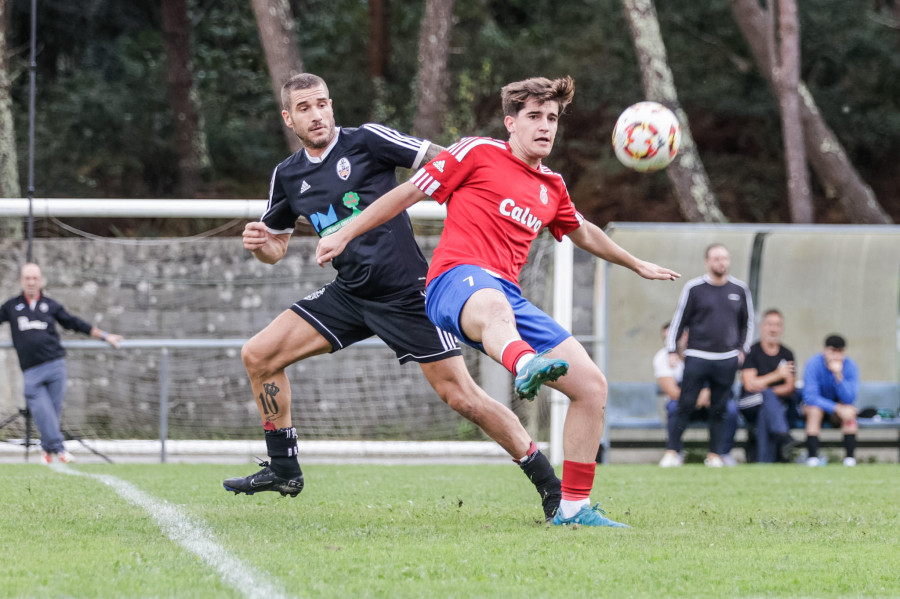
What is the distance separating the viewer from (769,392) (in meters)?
12.2

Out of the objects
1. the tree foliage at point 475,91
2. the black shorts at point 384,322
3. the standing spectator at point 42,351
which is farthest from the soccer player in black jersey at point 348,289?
the tree foliage at point 475,91

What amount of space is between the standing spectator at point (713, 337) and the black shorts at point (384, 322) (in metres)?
6.13

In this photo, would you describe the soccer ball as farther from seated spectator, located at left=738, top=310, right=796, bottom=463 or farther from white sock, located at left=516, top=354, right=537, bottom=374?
seated spectator, located at left=738, top=310, right=796, bottom=463

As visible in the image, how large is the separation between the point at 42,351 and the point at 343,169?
22.0 feet

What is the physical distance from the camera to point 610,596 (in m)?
3.55

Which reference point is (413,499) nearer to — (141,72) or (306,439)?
(306,439)

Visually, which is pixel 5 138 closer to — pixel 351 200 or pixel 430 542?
pixel 351 200

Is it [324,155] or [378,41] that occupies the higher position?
[378,41]

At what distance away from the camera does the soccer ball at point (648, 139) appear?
6.27 m

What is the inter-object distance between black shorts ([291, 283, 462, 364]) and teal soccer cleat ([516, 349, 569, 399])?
1294mm

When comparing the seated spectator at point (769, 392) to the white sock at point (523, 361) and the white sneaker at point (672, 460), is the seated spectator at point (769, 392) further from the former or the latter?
the white sock at point (523, 361)

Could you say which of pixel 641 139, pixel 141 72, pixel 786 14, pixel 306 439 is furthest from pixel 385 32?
pixel 641 139

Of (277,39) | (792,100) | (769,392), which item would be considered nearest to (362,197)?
(769,392)

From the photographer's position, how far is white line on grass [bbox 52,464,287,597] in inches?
143
